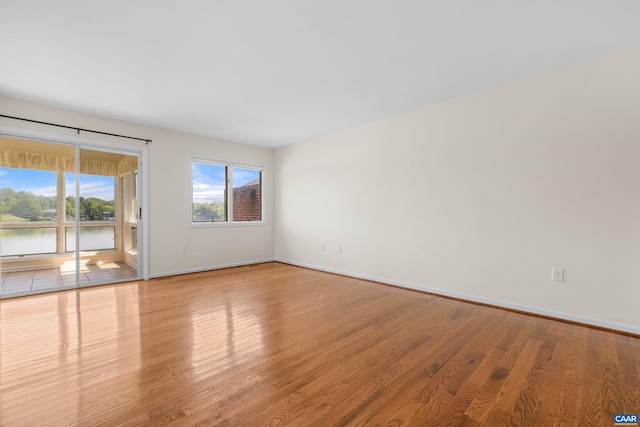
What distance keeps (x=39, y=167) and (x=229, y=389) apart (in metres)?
4.76

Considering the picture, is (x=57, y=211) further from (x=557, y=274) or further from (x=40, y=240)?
(x=557, y=274)

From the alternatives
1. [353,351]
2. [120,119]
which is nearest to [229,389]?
[353,351]

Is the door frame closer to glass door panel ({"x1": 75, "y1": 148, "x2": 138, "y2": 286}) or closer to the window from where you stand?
glass door panel ({"x1": 75, "y1": 148, "x2": 138, "y2": 286})

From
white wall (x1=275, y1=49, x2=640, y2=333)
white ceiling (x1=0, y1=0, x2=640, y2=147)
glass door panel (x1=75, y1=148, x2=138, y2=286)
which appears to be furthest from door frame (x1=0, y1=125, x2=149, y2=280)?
white wall (x1=275, y1=49, x2=640, y2=333)

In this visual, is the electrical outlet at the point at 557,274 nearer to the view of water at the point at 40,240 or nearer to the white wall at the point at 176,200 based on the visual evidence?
the white wall at the point at 176,200

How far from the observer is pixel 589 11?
2.07 meters

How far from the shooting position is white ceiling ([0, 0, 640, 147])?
2.04m

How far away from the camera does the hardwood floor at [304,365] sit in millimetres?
1539

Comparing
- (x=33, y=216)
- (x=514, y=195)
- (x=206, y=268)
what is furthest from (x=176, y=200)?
(x=514, y=195)

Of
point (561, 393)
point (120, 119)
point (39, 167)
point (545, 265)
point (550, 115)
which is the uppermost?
point (120, 119)

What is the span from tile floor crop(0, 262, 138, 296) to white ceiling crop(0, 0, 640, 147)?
2.48 metres

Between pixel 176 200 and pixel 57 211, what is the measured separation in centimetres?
167

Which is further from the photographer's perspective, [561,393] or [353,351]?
[353,351]

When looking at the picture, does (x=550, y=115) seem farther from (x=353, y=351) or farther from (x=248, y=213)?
(x=248, y=213)
